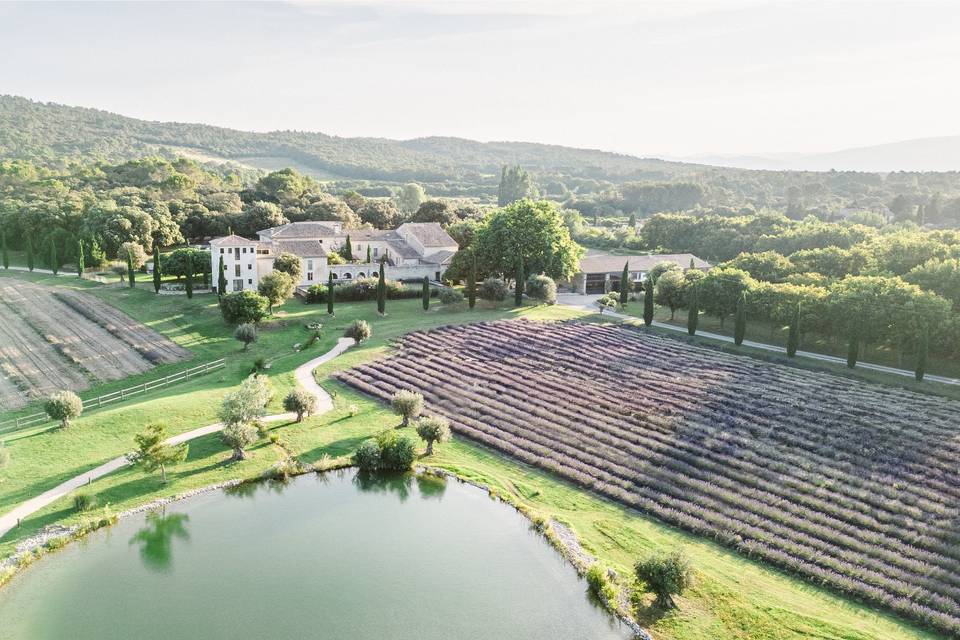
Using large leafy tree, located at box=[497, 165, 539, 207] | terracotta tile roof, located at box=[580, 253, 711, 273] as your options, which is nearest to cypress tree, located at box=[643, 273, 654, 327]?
terracotta tile roof, located at box=[580, 253, 711, 273]

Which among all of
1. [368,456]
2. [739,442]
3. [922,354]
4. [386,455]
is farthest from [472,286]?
[922,354]

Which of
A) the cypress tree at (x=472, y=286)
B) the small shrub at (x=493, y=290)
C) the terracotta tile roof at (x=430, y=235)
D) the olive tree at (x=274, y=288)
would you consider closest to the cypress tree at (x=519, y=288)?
the small shrub at (x=493, y=290)

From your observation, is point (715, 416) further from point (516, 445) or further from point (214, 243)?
→ point (214, 243)

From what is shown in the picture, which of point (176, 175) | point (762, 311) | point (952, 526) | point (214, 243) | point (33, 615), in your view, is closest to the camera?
point (33, 615)

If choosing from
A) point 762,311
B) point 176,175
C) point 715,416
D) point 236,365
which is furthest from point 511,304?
point 176,175

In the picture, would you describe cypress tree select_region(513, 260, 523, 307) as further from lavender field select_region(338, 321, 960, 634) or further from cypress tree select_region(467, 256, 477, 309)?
lavender field select_region(338, 321, 960, 634)

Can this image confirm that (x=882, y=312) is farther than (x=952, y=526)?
Yes

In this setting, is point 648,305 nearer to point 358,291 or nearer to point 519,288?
point 519,288
